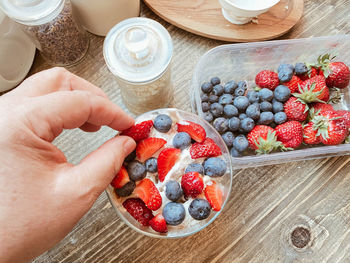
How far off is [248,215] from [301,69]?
1.45ft

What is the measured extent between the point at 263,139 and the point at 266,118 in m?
0.07

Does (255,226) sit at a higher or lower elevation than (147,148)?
lower

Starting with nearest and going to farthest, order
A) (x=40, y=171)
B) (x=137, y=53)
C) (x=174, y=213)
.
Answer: (x=40, y=171) → (x=174, y=213) → (x=137, y=53)

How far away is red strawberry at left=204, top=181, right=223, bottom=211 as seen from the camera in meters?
0.73

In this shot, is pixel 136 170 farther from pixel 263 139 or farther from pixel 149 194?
pixel 263 139

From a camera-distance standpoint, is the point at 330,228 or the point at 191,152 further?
the point at 330,228

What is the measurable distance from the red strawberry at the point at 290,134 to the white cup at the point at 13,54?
2.49ft

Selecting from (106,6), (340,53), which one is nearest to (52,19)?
(106,6)

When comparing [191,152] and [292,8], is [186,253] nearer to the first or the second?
[191,152]

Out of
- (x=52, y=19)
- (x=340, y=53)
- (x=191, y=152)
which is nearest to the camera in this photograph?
(x=191, y=152)

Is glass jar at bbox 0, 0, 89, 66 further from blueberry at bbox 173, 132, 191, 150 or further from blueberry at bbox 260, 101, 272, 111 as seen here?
blueberry at bbox 260, 101, 272, 111

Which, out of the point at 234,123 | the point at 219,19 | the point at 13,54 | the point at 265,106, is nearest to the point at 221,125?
the point at 234,123

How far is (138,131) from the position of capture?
2.50ft

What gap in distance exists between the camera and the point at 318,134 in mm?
910
